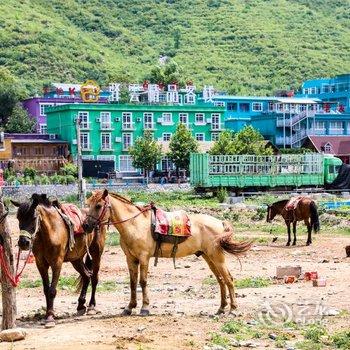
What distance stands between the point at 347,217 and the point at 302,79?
353 ft

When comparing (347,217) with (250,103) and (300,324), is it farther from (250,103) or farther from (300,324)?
(250,103)

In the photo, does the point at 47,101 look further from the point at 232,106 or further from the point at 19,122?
the point at 232,106

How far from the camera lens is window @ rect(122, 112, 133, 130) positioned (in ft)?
296

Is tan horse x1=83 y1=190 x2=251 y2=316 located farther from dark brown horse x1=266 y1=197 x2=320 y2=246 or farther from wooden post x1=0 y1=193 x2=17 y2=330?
dark brown horse x1=266 y1=197 x2=320 y2=246

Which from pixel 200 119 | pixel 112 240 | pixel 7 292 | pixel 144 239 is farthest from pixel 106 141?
pixel 7 292

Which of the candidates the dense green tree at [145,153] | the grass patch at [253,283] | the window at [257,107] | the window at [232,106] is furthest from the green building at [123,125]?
the grass patch at [253,283]

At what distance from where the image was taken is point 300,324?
15703 millimetres

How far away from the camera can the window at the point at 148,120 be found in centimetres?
9119

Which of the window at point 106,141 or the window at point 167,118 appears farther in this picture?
the window at point 167,118

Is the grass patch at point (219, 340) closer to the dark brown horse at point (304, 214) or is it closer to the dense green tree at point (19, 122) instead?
the dark brown horse at point (304, 214)

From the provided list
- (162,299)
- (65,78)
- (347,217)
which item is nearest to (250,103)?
(65,78)

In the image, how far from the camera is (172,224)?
17.4 meters

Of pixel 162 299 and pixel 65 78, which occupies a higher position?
pixel 65 78

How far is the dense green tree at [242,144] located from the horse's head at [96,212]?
6378 centimetres
